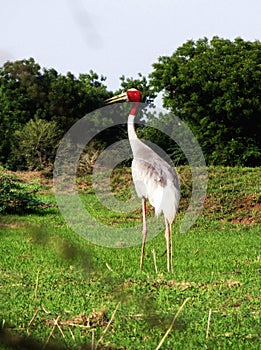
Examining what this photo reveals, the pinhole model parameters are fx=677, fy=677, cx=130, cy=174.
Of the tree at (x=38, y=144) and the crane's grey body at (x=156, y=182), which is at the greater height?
the tree at (x=38, y=144)

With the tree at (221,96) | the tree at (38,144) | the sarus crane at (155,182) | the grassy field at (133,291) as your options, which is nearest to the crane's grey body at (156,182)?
the sarus crane at (155,182)

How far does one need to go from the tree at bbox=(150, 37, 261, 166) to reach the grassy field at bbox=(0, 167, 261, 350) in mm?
12487

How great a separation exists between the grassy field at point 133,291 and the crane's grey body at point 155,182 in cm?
60

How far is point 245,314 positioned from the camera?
16.1ft

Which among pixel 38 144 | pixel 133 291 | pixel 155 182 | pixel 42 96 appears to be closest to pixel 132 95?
pixel 155 182

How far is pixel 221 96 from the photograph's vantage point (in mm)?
23359

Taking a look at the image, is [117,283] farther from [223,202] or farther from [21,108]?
[21,108]

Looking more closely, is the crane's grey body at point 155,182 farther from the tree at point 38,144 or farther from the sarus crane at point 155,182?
the tree at point 38,144

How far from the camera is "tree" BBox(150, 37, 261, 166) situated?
2286 cm

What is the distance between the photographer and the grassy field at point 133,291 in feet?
2.37

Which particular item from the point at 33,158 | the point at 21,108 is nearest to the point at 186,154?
the point at 33,158

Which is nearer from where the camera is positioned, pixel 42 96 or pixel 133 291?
pixel 133 291

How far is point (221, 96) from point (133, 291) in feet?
74.8

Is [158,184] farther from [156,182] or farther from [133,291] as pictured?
[133,291]
